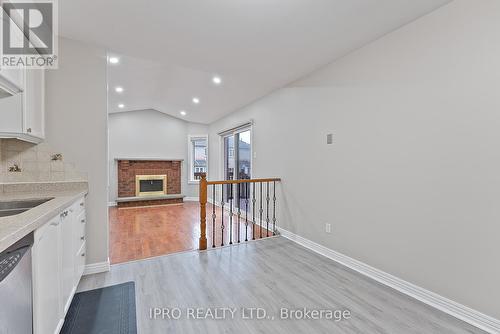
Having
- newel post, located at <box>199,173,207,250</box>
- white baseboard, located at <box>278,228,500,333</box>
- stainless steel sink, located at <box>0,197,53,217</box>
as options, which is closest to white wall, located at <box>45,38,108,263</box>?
stainless steel sink, located at <box>0,197,53,217</box>

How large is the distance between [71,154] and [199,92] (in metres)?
2.97

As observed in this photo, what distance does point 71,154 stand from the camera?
2447 millimetres

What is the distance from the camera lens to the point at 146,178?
23.3ft

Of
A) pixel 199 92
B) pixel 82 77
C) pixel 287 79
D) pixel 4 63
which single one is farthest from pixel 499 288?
pixel 199 92

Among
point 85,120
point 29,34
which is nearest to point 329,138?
point 85,120

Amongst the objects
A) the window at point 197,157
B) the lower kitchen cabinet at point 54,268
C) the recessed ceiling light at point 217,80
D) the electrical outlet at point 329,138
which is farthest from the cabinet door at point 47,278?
the window at point 197,157

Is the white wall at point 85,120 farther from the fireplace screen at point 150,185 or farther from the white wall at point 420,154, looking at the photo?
the fireplace screen at point 150,185

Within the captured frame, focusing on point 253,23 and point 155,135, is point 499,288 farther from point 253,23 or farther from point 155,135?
point 155,135

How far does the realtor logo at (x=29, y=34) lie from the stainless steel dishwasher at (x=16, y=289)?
1.38 meters

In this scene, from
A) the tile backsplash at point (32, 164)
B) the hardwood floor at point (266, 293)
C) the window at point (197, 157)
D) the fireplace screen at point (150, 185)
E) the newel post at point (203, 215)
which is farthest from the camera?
the window at point (197, 157)

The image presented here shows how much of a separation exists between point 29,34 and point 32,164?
3.92 ft

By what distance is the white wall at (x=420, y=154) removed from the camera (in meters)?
1.68

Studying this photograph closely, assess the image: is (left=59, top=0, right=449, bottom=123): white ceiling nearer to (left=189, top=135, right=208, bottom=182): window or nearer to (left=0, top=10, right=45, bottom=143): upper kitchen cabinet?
(left=0, top=10, right=45, bottom=143): upper kitchen cabinet

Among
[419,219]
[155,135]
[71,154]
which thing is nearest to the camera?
[419,219]
